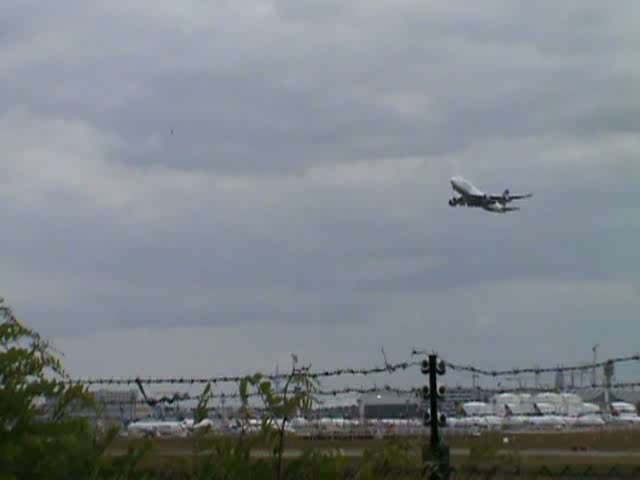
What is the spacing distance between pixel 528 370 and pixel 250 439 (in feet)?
11.1

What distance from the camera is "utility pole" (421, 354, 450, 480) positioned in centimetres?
799

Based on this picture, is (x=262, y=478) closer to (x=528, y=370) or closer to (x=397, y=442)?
(x=397, y=442)

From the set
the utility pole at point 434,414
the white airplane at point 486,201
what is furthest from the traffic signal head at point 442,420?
the white airplane at point 486,201

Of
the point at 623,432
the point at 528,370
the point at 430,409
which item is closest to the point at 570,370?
the point at 528,370

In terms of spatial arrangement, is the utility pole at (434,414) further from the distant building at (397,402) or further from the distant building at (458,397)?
the distant building at (458,397)

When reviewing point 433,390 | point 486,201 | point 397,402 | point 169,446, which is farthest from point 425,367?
point 486,201

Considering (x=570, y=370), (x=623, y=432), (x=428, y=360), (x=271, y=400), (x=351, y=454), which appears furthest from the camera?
(x=623, y=432)

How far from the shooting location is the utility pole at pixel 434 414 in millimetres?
7988

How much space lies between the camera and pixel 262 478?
6934 millimetres

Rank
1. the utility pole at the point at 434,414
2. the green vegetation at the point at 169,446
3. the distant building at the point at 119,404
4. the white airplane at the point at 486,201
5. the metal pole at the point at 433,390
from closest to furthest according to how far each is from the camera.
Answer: the green vegetation at the point at 169,446 → the utility pole at the point at 434,414 → the metal pole at the point at 433,390 → the distant building at the point at 119,404 → the white airplane at the point at 486,201

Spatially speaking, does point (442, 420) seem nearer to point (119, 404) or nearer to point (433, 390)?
point (433, 390)

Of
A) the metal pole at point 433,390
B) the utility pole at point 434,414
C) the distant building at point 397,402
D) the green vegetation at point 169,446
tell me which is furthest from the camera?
the distant building at point 397,402

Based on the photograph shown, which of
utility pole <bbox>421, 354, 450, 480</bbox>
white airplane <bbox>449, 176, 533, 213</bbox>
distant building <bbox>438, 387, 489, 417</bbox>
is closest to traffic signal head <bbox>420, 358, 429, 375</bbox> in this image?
utility pole <bbox>421, 354, 450, 480</bbox>

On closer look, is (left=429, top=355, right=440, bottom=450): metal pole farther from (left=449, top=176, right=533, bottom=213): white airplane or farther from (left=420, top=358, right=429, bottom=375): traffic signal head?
(left=449, top=176, right=533, bottom=213): white airplane
